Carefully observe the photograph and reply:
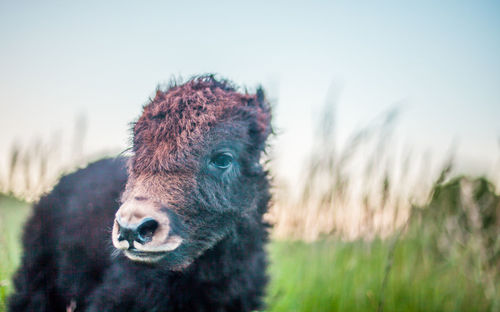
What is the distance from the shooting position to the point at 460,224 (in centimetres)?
435

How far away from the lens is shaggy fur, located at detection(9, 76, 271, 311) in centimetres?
225

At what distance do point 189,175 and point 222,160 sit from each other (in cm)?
31

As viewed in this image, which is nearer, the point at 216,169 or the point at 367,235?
the point at 216,169

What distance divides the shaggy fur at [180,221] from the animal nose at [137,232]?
0.20 m

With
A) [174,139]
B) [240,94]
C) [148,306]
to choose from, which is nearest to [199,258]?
[148,306]

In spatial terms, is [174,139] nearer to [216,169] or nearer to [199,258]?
[216,169]

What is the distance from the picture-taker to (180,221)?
6.87 feet

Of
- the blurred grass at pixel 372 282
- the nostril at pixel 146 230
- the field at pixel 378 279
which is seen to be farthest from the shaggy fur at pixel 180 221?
the blurred grass at pixel 372 282

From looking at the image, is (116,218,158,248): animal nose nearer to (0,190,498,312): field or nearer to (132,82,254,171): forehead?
(132,82,254,171): forehead

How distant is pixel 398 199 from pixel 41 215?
3.68 metres

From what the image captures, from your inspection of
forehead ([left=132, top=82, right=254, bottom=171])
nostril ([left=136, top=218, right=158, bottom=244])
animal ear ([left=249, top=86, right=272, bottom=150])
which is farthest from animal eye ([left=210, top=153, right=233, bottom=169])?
nostril ([left=136, top=218, right=158, bottom=244])

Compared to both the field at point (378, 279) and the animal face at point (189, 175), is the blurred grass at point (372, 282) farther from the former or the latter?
the animal face at point (189, 175)

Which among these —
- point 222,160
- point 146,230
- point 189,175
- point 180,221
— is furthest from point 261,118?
point 146,230

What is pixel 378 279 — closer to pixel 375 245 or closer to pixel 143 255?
pixel 375 245
